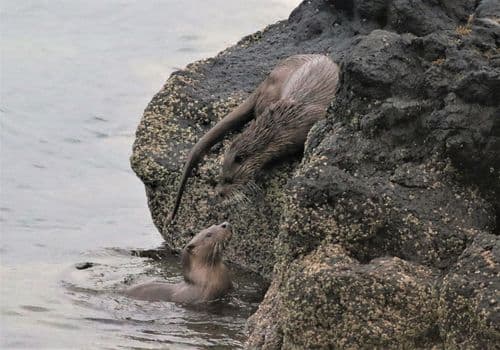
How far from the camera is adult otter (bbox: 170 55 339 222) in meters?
8.13

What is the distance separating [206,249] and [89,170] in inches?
142

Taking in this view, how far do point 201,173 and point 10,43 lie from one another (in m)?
6.88

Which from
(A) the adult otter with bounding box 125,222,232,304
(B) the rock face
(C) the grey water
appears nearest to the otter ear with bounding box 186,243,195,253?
(A) the adult otter with bounding box 125,222,232,304

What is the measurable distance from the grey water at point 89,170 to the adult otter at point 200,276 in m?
0.10

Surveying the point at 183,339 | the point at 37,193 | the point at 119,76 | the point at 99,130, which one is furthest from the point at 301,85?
the point at 119,76

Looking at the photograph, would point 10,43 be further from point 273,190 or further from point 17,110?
point 273,190

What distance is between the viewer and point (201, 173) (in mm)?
8648

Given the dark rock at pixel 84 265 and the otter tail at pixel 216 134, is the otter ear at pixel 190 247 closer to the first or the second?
the otter tail at pixel 216 134

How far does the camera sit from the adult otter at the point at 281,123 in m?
8.13

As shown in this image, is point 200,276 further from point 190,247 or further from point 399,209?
point 399,209

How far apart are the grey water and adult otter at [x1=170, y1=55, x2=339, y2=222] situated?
0.68 meters

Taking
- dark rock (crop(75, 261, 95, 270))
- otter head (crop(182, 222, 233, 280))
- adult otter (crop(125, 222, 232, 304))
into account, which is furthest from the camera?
dark rock (crop(75, 261, 95, 270))

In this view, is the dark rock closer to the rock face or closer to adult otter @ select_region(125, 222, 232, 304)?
adult otter @ select_region(125, 222, 232, 304)

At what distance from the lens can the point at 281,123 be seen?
8.17m
